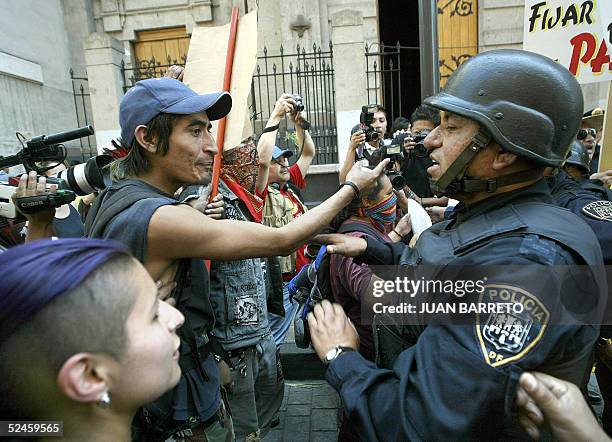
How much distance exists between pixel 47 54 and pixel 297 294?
1256cm

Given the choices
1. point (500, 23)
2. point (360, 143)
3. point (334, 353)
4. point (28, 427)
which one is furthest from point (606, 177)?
point (500, 23)

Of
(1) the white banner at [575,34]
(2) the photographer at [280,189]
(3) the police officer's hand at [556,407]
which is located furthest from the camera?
(2) the photographer at [280,189]

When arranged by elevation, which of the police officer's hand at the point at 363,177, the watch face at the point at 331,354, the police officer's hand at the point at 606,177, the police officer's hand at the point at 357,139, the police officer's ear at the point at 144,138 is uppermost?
the police officer's ear at the point at 144,138

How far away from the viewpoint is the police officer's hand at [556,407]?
1.13 meters

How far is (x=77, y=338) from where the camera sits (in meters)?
0.98

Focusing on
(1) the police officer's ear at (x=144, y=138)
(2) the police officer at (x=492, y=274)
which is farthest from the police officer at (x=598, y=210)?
(1) the police officer's ear at (x=144, y=138)

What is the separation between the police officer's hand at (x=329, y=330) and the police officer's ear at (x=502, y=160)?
0.84 meters

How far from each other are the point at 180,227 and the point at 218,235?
16cm

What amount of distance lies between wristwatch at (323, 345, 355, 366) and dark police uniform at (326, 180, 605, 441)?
3 centimetres

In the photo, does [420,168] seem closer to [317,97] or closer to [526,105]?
[526,105]

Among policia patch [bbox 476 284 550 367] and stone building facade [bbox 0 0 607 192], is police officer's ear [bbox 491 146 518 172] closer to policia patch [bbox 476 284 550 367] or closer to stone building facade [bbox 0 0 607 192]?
policia patch [bbox 476 284 550 367]

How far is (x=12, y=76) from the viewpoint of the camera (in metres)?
10.0

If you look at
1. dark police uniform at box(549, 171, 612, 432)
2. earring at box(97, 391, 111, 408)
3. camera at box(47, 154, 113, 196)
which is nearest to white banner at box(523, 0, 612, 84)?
dark police uniform at box(549, 171, 612, 432)

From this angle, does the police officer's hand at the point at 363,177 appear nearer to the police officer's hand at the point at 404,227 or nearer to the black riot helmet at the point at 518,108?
the black riot helmet at the point at 518,108
